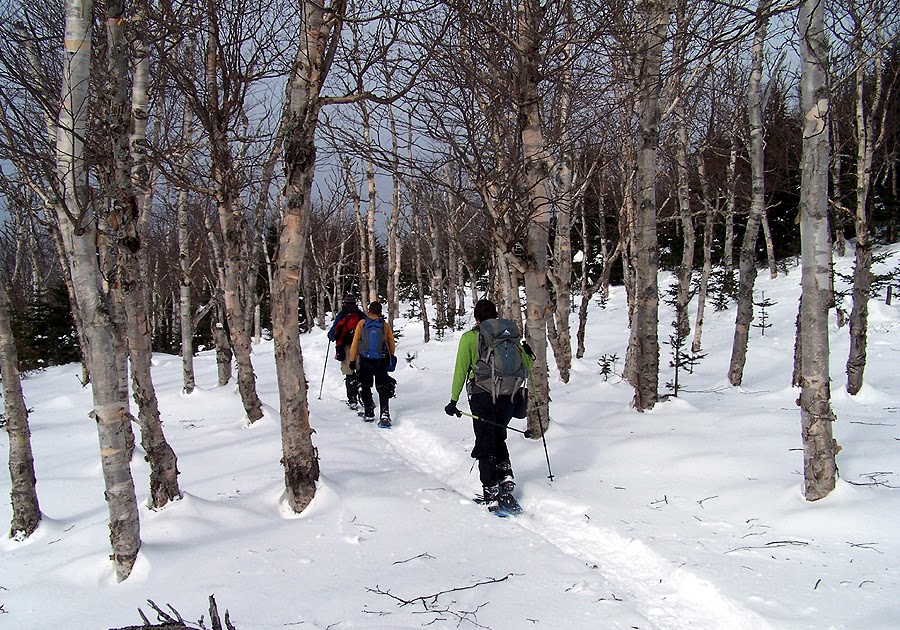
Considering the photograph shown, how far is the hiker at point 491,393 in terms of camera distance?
193 inches

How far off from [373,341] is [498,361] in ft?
12.6

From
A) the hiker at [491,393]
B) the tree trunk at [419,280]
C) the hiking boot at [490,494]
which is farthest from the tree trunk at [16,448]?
the tree trunk at [419,280]

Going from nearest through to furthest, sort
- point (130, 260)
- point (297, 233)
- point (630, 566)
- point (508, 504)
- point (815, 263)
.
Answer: point (630, 566), point (815, 263), point (297, 233), point (130, 260), point (508, 504)

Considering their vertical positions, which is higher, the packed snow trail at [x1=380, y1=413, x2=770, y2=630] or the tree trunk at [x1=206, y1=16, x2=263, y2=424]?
the tree trunk at [x1=206, y1=16, x2=263, y2=424]

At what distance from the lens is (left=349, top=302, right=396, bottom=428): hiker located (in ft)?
27.3

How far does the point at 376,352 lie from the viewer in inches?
328

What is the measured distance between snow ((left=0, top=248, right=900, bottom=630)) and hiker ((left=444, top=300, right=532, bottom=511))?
15.7 inches

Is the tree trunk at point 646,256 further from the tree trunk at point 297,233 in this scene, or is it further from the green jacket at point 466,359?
the tree trunk at point 297,233

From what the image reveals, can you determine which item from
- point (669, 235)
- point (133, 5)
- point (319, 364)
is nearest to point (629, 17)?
point (133, 5)

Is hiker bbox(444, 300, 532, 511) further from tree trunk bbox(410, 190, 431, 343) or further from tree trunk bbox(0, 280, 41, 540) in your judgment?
tree trunk bbox(410, 190, 431, 343)

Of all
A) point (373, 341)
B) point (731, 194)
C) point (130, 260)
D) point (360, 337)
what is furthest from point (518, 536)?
point (731, 194)

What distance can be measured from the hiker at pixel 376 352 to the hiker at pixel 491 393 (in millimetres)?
3468

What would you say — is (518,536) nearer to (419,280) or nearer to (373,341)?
(373,341)

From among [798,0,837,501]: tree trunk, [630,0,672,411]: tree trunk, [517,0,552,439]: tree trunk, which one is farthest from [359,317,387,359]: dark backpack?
[798,0,837,501]: tree trunk
